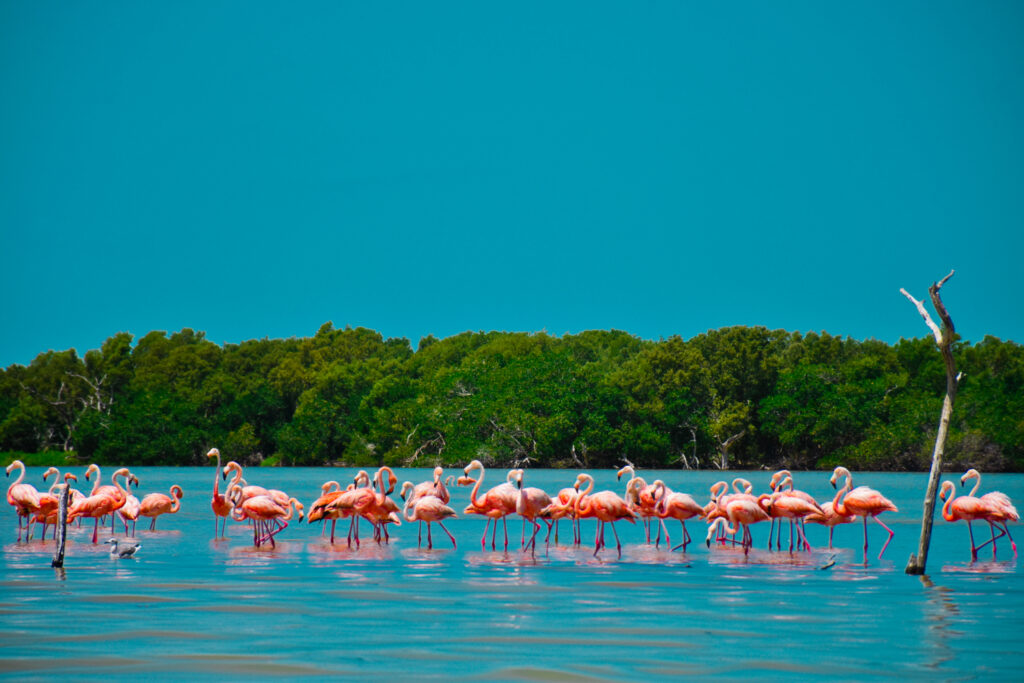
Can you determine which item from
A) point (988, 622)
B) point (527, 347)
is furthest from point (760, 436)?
point (988, 622)

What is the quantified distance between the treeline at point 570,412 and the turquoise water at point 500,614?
41807mm

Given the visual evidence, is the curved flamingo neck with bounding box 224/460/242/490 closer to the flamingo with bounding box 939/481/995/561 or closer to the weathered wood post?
the weathered wood post

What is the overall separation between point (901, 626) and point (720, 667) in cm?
278

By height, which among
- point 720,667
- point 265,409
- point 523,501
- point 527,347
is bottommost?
point 720,667

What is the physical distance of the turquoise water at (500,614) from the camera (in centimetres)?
918

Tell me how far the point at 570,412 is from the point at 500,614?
50.0 m

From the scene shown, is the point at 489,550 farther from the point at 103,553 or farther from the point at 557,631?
the point at 557,631

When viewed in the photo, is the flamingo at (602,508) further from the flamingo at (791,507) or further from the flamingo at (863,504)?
the flamingo at (863,504)

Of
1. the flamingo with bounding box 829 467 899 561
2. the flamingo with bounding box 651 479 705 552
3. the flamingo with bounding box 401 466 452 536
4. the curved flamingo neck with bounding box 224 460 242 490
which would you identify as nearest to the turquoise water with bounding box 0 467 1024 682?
the flamingo with bounding box 651 479 705 552

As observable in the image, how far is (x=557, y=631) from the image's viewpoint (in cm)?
1072

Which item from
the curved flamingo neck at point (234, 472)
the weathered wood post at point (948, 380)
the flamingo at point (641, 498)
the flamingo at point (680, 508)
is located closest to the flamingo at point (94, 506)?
the curved flamingo neck at point (234, 472)

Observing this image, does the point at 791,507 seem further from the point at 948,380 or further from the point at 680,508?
the point at 948,380

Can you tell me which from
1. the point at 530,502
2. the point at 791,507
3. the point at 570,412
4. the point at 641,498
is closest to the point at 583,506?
the point at 530,502

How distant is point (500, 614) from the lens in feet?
38.4
